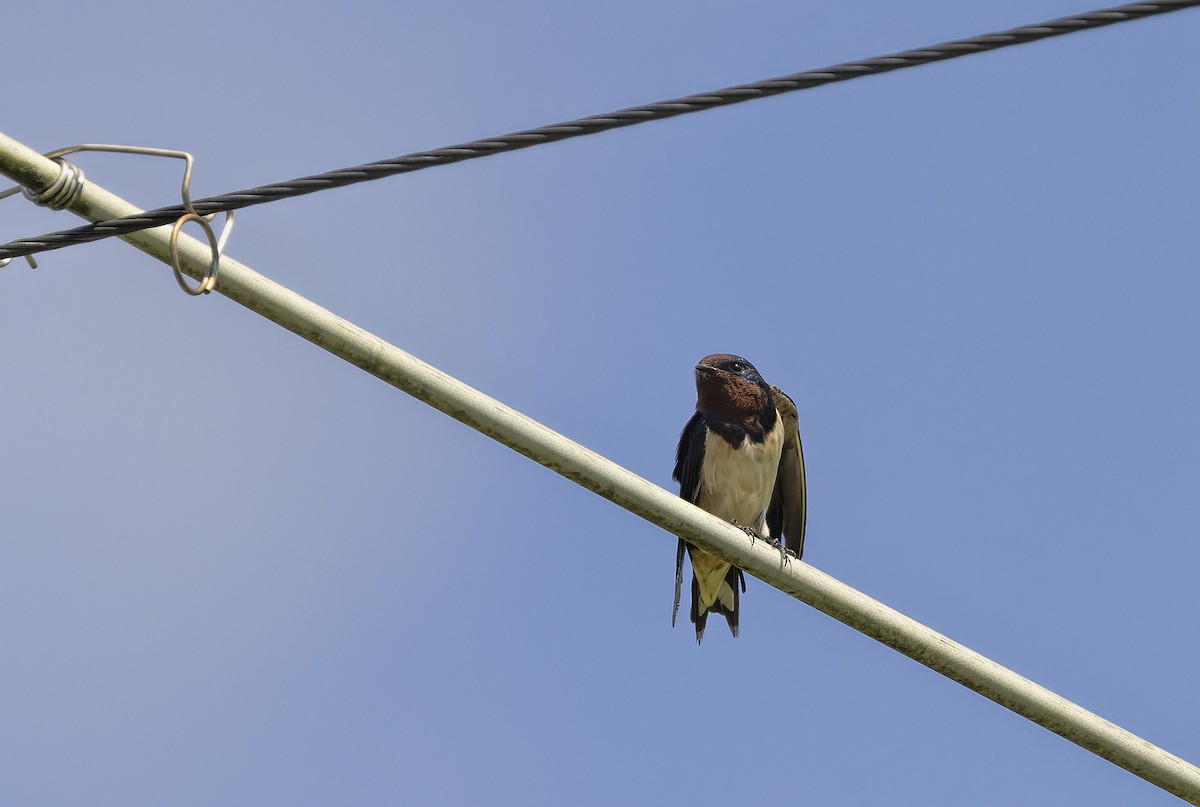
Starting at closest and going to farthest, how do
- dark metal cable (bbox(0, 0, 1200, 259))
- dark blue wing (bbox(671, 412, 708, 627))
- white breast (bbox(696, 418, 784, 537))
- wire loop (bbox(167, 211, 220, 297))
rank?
dark metal cable (bbox(0, 0, 1200, 259)) → wire loop (bbox(167, 211, 220, 297)) → white breast (bbox(696, 418, 784, 537)) → dark blue wing (bbox(671, 412, 708, 627))

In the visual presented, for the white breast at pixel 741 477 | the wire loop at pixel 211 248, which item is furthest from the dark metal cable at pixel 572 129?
the white breast at pixel 741 477

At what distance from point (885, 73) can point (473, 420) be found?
1727mm

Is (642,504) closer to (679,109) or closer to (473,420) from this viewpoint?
(473,420)

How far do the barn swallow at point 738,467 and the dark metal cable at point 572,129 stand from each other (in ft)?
22.3

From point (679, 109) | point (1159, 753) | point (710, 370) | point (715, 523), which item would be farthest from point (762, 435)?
point (679, 109)

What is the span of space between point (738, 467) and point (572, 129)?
686 cm

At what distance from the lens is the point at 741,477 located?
11.1 meters

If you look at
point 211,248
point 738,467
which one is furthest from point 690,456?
point 211,248

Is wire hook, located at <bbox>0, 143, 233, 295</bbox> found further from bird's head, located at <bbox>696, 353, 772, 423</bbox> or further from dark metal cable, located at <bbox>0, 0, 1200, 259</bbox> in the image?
bird's head, located at <bbox>696, 353, 772, 423</bbox>

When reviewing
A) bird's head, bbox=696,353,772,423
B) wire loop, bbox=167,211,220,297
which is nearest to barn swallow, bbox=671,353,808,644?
bird's head, bbox=696,353,772,423

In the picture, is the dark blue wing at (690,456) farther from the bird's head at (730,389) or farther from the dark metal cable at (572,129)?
the dark metal cable at (572,129)

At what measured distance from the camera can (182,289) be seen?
459 cm

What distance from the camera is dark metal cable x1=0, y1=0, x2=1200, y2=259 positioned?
4.02 metres

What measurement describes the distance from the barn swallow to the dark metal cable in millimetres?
6809
